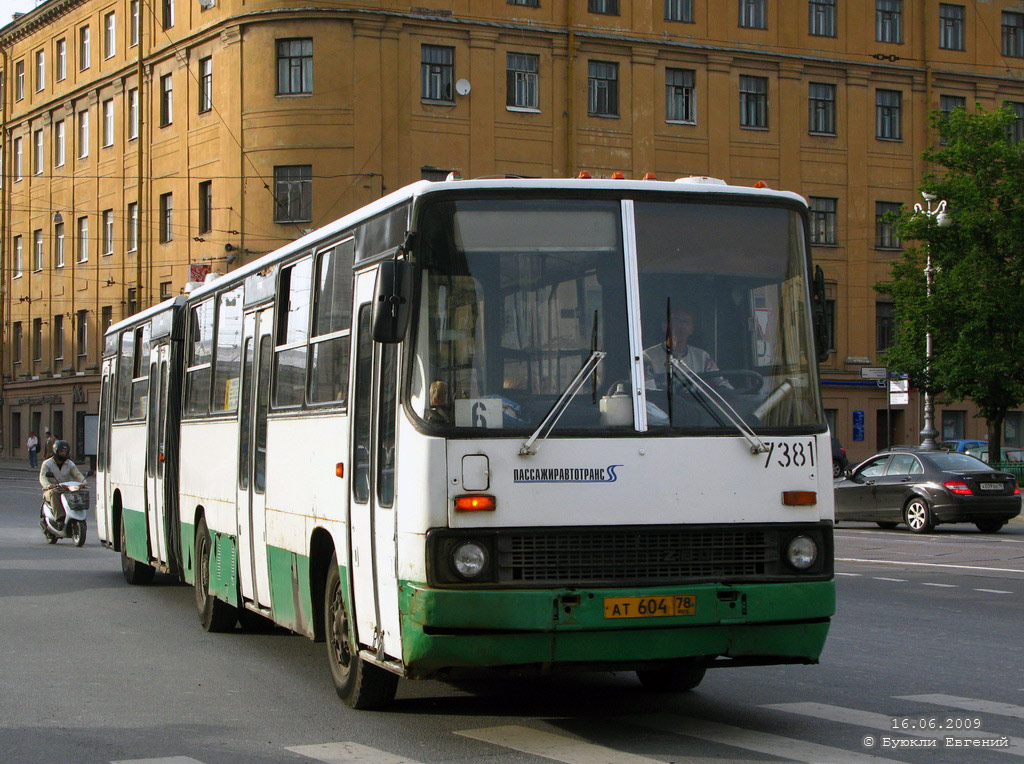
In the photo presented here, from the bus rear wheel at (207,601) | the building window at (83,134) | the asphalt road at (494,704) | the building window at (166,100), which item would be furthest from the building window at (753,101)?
the bus rear wheel at (207,601)

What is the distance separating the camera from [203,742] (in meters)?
7.86

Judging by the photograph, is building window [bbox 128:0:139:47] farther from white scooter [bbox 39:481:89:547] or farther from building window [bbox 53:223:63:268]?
white scooter [bbox 39:481:89:547]

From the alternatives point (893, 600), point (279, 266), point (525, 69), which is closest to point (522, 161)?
point (525, 69)

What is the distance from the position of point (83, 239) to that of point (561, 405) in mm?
56291

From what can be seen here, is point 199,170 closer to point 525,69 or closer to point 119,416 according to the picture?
point 525,69

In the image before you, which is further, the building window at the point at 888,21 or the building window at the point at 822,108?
the building window at the point at 888,21

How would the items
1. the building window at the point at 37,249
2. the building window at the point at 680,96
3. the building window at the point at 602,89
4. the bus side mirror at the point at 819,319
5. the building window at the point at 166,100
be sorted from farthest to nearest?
1. the building window at the point at 37,249
2. the building window at the point at 166,100
3. the building window at the point at 680,96
4. the building window at the point at 602,89
5. the bus side mirror at the point at 819,319

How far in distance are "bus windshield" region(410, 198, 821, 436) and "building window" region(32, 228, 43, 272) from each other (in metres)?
60.9

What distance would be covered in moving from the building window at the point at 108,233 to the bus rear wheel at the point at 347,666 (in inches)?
2013

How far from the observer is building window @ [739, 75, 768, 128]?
2079 inches

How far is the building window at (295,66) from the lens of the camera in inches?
1896

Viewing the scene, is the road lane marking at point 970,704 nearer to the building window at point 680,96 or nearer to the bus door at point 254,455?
the bus door at point 254,455

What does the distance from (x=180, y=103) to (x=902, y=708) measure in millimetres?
47256

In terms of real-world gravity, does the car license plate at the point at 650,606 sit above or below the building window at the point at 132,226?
below
